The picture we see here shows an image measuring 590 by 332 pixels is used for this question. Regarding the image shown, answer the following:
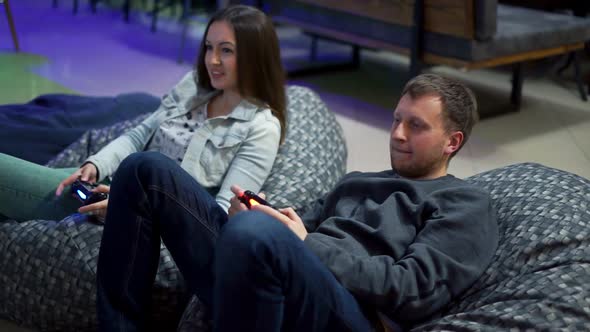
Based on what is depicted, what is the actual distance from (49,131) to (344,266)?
1.61 meters

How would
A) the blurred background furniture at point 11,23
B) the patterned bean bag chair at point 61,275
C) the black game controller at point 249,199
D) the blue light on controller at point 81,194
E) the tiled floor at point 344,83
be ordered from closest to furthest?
the black game controller at point 249,199 → the patterned bean bag chair at point 61,275 → the blue light on controller at point 81,194 → the tiled floor at point 344,83 → the blurred background furniture at point 11,23

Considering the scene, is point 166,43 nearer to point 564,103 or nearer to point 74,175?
point 564,103

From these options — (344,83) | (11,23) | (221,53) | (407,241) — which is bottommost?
(344,83)

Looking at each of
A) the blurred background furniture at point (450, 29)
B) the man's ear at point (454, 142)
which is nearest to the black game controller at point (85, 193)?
the man's ear at point (454, 142)

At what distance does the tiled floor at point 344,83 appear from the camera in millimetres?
3871

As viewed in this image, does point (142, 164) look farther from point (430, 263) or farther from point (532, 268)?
point (532, 268)

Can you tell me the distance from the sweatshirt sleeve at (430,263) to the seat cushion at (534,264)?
2.6 inches

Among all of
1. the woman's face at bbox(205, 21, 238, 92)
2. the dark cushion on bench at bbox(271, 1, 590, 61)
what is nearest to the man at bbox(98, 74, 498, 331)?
the woman's face at bbox(205, 21, 238, 92)

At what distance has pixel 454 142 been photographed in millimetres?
1893

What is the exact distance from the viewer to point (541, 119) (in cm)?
439

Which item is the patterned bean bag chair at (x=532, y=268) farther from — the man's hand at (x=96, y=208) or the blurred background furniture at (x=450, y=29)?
the blurred background furniture at (x=450, y=29)

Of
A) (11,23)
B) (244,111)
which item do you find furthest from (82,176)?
(11,23)

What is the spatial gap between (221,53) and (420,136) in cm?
75

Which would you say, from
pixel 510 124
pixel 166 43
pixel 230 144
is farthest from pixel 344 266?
pixel 166 43
